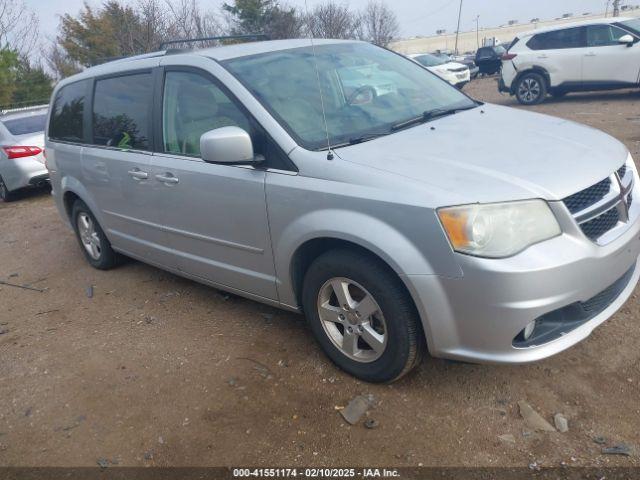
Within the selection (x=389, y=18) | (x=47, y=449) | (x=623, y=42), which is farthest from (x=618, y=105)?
(x=389, y=18)

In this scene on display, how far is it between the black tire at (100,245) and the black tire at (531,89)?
10568 mm

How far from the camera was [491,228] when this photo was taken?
2354 mm

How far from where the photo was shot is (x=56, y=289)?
5.07 meters

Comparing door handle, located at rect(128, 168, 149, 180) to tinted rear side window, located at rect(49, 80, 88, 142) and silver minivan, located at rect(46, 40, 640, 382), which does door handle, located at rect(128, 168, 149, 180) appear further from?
tinted rear side window, located at rect(49, 80, 88, 142)

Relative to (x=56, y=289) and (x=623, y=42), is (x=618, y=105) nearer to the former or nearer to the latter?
(x=623, y=42)

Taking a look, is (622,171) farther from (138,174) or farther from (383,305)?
(138,174)

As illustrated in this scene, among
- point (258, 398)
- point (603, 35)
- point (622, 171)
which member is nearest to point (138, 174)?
point (258, 398)

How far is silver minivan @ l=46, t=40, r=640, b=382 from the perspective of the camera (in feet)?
7.83

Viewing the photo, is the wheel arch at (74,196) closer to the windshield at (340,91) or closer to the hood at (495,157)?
the windshield at (340,91)

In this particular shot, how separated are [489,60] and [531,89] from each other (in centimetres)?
1360

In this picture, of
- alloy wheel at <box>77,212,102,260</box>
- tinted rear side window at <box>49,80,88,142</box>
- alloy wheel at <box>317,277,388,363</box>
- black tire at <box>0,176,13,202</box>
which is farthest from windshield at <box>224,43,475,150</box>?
black tire at <box>0,176,13,202</box>

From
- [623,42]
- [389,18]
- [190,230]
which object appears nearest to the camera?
[190,230]

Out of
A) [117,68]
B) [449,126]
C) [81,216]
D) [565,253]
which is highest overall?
[117,68]

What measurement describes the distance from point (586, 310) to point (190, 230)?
238 centimetres
